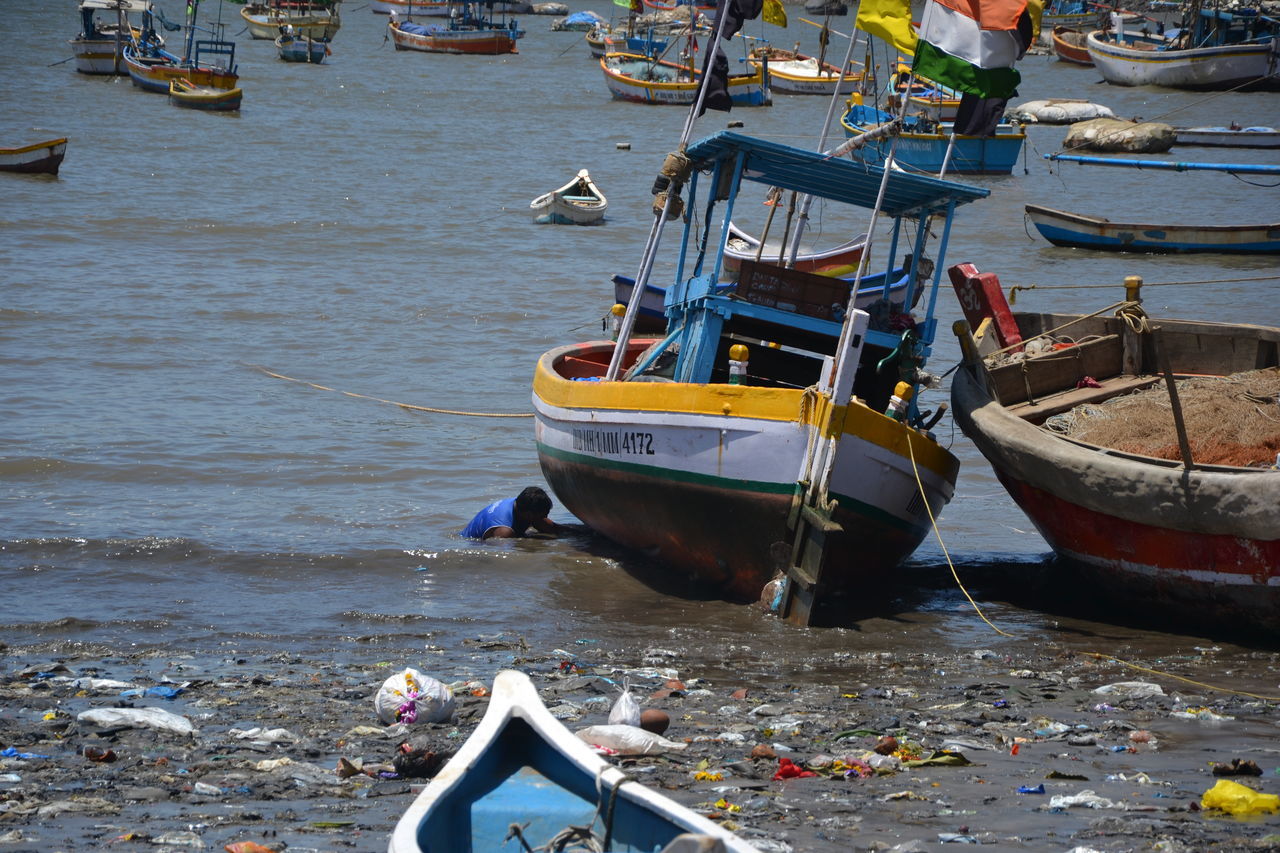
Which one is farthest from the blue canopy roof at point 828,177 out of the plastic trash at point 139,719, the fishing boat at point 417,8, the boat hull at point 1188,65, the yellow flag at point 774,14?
the fishing boat at point 417,8

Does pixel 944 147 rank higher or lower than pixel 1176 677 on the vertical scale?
higher

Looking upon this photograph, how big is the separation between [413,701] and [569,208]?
913 inches

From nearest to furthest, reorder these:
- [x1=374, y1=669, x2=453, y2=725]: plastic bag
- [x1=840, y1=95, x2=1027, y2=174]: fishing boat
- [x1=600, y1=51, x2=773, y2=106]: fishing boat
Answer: [x1=374, y1=669, x2=453, y2=725]: plastic bag, [x1=840, y1=95, x2=1027, y2=174]: fishing boat, [x1=600, y1=51, x2=773, y2=106]: fishing boat

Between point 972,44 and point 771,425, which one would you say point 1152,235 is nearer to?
point 972,44

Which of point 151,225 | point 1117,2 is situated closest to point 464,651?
point 151,225

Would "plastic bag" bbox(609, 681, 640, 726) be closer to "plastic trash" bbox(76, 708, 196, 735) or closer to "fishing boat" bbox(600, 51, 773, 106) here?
"plastic trash" bbox(76, 708, 196, 735)

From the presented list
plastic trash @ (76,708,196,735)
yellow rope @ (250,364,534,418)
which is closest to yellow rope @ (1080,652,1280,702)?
plastic trash @ (76,708,196,735)

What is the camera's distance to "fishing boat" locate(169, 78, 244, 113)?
4819 centimetres

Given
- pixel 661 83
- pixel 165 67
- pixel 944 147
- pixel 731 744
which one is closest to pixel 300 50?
pixel 165 67

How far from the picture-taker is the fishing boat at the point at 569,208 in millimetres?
29156

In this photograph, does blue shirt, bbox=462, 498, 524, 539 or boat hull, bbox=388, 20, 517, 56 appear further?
boat hull, bbox=388, 20, 517, 56

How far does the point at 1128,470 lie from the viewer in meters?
8.23

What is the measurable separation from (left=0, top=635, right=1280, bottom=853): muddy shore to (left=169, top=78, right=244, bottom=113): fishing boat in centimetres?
4329

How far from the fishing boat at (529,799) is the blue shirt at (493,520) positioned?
6.16 meters
